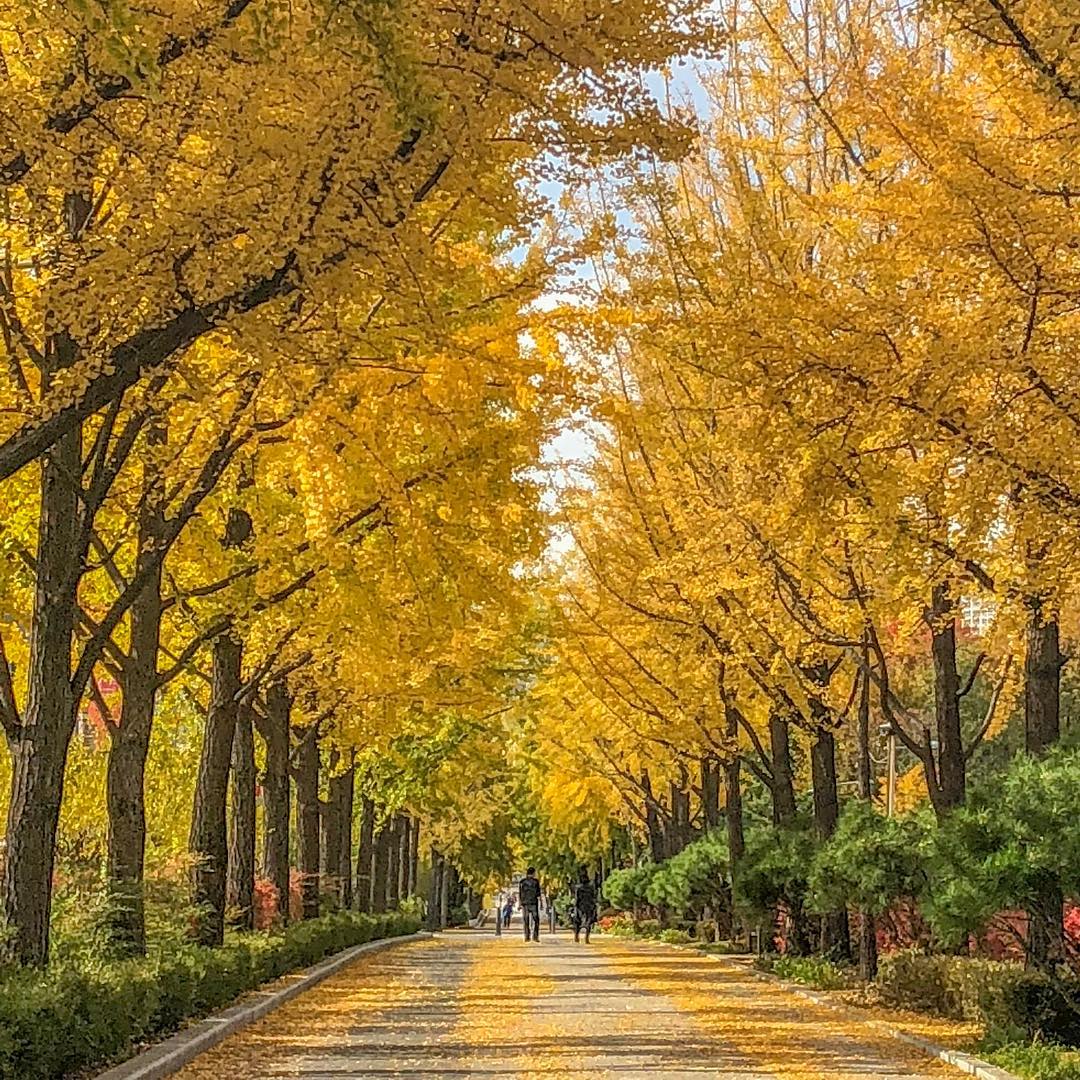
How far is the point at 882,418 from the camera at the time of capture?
844 cm

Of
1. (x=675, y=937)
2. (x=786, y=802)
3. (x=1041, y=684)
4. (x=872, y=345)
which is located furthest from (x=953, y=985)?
(x=675, y=937)

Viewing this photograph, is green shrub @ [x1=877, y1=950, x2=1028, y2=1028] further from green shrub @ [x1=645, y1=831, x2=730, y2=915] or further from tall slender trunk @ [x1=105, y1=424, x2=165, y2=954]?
green shrub @ [x1=645, y1=831, x2=730, y2=915]

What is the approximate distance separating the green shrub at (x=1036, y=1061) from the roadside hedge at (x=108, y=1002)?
5429 millimetres

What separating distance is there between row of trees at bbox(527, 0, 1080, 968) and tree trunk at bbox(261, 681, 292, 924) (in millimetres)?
6765

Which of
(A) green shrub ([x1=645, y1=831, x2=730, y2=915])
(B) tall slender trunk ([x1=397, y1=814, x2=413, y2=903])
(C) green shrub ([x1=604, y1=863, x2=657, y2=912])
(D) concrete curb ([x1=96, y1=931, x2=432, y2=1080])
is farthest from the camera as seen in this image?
(B) tall slender trunk ([x1=397, y1=814, x2=413, y2=903])

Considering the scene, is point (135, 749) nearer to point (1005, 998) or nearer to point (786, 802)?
point (1005, 998)

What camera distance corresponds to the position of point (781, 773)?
21578 mm

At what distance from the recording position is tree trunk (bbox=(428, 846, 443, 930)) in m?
54.8

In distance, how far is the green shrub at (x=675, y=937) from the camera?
1274 inches

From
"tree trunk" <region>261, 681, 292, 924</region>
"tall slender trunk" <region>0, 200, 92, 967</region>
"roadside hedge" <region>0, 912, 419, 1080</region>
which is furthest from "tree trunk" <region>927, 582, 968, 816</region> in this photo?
"tree trunk" <region>261, 681, 292, 924</region>

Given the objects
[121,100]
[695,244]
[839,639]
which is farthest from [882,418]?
[839,639]

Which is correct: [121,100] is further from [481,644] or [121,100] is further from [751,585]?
[481,644]

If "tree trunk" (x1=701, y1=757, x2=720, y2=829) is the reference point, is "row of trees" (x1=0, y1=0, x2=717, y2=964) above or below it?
above

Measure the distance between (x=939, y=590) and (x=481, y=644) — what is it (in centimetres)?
886
